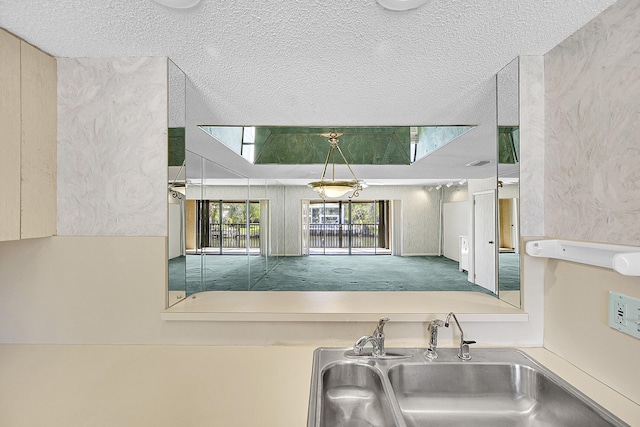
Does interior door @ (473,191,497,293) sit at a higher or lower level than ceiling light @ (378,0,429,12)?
lower

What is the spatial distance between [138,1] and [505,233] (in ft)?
5.74

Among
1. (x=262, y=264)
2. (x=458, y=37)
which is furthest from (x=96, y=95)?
(x=262, y=264)

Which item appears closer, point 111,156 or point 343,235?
point 111,156

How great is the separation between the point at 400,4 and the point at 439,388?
138 cm

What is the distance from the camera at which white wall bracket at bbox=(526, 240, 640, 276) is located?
771 mm

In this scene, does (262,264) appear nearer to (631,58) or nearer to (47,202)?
(47,202)

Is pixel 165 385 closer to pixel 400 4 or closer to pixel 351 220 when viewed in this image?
pixel 400 4

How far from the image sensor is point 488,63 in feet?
4.44

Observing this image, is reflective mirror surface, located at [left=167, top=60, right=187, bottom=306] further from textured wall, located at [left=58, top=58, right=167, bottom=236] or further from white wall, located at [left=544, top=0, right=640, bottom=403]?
white wall, located at [left=544, top=0, right=640, bottom=403]

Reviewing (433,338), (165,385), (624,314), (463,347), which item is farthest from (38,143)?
(624,314)

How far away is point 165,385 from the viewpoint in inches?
40.6

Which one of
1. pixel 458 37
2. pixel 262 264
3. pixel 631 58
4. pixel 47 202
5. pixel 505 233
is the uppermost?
pixel 458 37

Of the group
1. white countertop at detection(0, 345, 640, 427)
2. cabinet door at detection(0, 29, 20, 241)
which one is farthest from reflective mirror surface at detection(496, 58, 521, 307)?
cabinet door at detection(0, 29, 20, 241)

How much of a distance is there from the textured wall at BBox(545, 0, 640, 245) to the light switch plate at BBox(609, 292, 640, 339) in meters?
0.17
